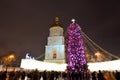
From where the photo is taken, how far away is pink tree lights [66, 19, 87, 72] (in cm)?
1797

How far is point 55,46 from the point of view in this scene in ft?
128

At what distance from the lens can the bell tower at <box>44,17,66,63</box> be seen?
3767 centimetres

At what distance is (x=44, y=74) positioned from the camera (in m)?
14.4

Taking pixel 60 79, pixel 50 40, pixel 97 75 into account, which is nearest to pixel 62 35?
pixel 50 40

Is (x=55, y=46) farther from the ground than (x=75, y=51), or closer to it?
farther from the ground

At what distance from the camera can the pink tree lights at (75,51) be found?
1797 centimetres

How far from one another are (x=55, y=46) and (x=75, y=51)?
67.6 feet

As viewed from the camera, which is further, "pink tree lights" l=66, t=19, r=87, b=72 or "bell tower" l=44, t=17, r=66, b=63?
"bell tower" l=44, t=17, r=66, b=63

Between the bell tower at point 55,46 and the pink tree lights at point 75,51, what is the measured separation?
1841 centimetres

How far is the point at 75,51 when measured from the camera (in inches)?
734

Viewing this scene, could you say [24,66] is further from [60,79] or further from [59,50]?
[59,50]

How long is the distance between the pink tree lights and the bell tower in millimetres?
18413

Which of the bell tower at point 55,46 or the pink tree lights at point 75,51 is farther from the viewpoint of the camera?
the bell tower at point 55,46

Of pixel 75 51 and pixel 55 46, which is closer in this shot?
pixel 75 51
